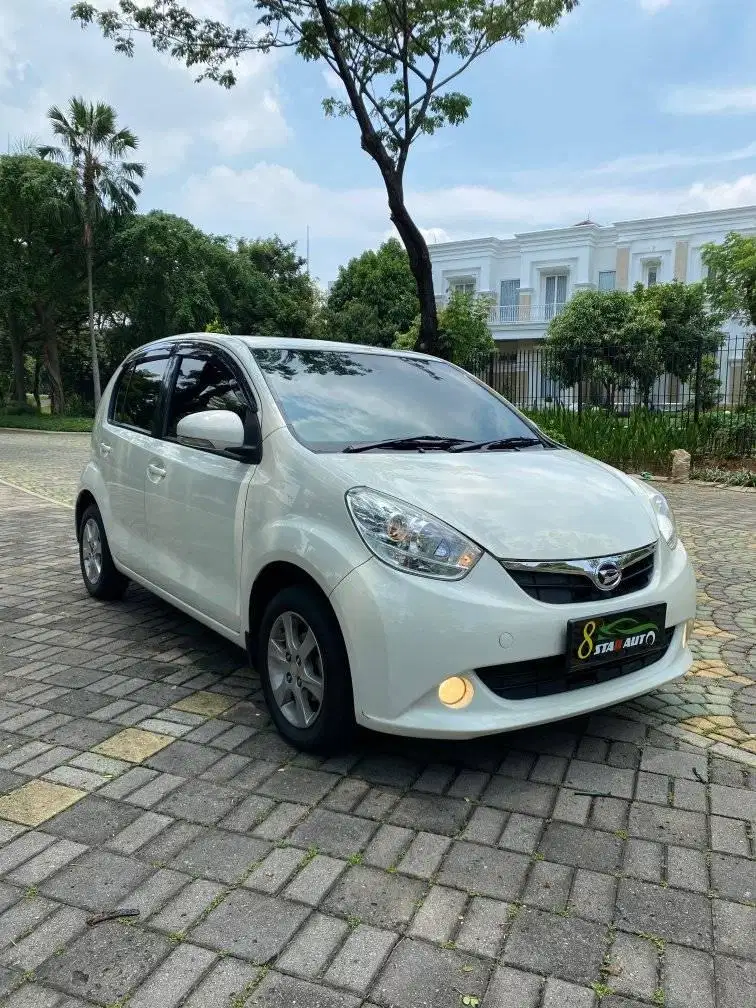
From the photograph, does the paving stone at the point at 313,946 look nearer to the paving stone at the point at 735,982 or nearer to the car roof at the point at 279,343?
the paving stone at the point at 735,982

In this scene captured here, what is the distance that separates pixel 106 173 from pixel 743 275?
23.3m

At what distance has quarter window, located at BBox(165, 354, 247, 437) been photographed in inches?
147

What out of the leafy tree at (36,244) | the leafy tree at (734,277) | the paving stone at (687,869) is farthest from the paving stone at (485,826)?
the leafy tree at (36,244)

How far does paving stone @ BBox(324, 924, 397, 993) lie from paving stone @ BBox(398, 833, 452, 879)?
0.29m

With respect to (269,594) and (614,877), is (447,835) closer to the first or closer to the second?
(614,877)

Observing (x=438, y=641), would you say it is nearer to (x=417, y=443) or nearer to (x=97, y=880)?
(x=417, y=443)

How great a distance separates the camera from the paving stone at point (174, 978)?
1922 mm

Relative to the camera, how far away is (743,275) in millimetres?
15453

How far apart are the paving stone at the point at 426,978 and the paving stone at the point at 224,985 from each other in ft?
1.05

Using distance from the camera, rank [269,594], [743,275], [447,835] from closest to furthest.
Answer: [447,835], [269,594], [743,275]

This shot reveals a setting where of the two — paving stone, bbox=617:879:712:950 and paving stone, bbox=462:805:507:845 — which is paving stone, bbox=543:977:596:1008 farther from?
paving stone, bbox=462:805:507:845

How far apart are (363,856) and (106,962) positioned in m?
0.79

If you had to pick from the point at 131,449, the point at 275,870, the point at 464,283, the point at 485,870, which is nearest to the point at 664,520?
the point at 485,870

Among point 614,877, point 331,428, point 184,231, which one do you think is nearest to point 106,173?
point 184,231
